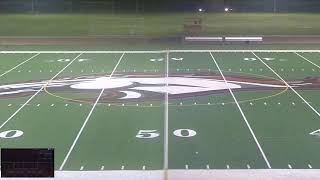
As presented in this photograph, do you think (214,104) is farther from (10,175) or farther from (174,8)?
(10,175)

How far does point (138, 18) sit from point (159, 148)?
3.62 feet

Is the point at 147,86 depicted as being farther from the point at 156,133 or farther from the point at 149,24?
the point at 149,24

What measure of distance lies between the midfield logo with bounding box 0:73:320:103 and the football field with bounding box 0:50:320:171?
0.04 feet

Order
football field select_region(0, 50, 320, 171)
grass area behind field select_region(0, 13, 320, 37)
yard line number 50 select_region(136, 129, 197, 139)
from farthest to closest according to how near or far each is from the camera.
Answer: yard line number 50 select_region(136, 129, 197, 139)
football field select_region(0, 50, 320, 171)
grass area behind field select_region(0, 13, 320, 37)

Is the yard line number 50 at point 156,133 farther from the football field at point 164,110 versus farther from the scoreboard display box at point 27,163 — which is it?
the scoreboard display box at point 27,163

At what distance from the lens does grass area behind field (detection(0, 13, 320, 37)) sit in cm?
253

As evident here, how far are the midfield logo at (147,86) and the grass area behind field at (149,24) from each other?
2.47 m

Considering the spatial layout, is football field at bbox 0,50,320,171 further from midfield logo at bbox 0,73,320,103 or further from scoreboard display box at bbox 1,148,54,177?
scoreboard display box at bbox 1,148,54,177

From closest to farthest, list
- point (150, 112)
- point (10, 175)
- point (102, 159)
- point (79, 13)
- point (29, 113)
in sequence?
point (10, 175) < point (79, 13) < point (102, 159) < point (150, 112) < point (29, 113)

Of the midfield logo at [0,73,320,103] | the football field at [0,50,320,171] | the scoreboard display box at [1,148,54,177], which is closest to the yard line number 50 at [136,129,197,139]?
the football field at [0,50,320,171]

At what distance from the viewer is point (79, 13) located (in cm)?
251

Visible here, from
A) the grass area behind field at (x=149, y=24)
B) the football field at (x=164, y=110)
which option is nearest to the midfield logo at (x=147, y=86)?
the football field at (x=164, y=110)

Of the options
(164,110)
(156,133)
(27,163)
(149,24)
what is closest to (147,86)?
(164,110)

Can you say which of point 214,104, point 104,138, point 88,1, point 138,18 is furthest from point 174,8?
point 214,104
